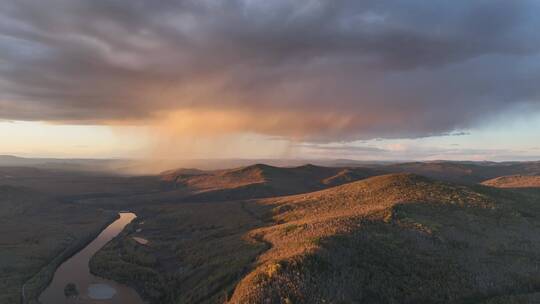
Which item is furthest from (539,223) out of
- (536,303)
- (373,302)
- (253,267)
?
(253,267)

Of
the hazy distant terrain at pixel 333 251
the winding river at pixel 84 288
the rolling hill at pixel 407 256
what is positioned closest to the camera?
the rolling hill at pixel 407 256

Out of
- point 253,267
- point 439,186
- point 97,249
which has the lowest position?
point 97,249

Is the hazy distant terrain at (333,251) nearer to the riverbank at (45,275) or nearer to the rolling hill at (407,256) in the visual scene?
the rolling hill at (407,256)

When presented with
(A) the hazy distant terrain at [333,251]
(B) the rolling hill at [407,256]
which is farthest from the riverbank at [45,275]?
(B) the rolling hill at [407,256]

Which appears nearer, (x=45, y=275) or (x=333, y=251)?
(x=333, y=251)

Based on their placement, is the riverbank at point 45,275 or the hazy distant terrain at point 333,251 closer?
the hazy distant terrain at point 333,251

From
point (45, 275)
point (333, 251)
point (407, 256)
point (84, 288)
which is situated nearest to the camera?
point (333, 251)

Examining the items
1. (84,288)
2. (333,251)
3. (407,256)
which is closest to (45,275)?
(84,288)

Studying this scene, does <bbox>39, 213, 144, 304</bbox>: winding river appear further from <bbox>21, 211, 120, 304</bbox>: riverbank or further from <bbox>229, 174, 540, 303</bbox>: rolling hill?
<bbox>229, 174, 540, 303</bbox>: rolling hill

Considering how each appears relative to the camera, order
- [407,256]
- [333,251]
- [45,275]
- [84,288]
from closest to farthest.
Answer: [333,251]
[407,256]
[84,288]
[45,275]

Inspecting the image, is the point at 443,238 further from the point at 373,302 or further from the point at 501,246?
the point at 373,302

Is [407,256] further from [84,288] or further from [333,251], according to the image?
[84,288]
